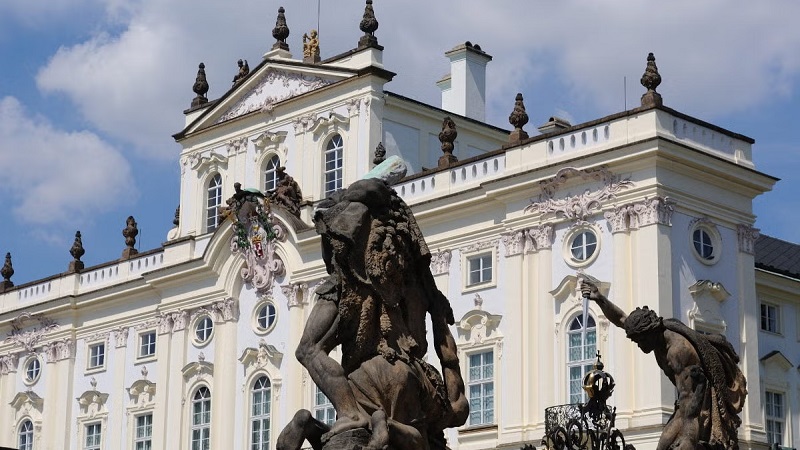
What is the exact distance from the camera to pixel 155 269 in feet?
164

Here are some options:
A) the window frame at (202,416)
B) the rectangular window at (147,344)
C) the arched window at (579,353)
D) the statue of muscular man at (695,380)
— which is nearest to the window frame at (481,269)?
the arched window at (579,353)

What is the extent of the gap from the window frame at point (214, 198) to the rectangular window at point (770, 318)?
15.7 m

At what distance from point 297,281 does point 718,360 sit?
32.9 metres

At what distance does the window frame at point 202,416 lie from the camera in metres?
47.2

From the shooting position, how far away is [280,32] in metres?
48.8

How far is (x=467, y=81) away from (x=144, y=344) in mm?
12348

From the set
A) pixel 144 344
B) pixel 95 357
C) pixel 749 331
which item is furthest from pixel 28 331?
pixel 749 331

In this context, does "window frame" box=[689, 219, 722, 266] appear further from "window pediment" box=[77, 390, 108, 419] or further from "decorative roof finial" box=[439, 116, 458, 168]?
"window pediment" box=[77, 390, 108, 419]

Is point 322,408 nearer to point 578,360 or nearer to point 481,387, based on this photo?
point 481,387

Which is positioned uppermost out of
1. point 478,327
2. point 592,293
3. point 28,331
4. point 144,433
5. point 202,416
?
point 28,331

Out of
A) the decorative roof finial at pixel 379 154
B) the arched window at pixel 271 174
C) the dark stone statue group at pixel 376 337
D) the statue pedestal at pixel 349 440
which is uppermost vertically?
the arched window at pixel 271 174

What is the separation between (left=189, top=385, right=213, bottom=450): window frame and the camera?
47188mm

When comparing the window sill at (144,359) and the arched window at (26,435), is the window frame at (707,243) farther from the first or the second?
the arched window at (26,435)

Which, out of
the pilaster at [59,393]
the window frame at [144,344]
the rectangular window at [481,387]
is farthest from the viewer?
the pilaster at [59,393]
